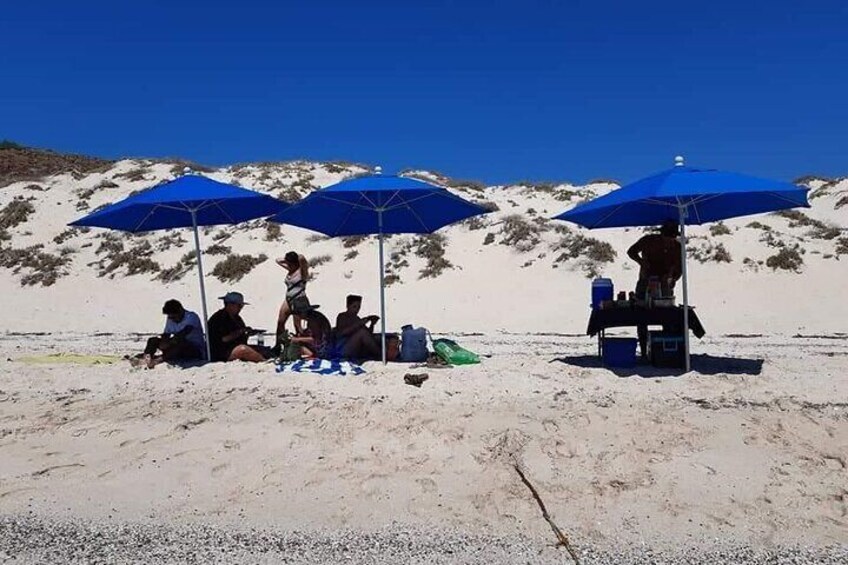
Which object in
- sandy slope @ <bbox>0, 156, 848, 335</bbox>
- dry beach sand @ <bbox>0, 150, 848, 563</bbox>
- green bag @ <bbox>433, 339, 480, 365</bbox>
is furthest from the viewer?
sandy slope @ <bbox>0, 156, 848, 335</bbox>

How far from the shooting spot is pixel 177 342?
8.97 meters

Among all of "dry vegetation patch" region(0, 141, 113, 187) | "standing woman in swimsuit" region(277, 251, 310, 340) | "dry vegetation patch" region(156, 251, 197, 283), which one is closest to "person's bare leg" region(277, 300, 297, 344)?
"standing woman in swimsuit" region(277, 251, 310, 340)

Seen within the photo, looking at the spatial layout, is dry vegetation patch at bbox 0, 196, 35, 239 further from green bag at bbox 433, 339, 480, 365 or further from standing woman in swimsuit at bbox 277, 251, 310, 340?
green bag at bbox 433, 339, 480, 365

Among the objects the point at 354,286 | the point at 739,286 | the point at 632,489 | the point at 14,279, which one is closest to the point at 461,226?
the point at 354,286

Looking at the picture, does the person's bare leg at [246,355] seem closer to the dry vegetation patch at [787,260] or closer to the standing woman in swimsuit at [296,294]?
the standing woman in swimsuit at [296,294]

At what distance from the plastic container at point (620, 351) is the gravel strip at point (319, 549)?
3.64m

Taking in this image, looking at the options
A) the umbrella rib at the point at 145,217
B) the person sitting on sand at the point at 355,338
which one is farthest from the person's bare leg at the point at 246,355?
the umbrella rib at the point at 145,217

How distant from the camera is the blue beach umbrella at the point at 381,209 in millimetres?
8156

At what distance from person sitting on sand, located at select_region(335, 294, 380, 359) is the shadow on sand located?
2.20 m

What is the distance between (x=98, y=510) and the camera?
5441 millimetres

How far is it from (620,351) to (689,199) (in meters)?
1.87

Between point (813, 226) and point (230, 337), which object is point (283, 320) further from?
point (813, 226)

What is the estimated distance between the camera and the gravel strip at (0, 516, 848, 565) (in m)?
4.62

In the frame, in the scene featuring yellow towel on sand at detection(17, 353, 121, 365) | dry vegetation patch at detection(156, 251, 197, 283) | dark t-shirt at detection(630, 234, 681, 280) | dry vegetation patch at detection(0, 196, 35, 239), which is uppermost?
dry vegetation patch at detection(0, 196, 35, 239)
